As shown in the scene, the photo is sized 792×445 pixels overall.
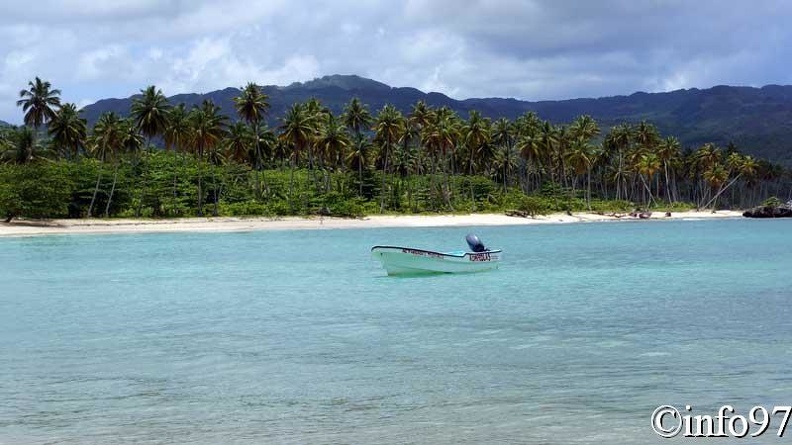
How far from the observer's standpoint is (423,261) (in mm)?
42062

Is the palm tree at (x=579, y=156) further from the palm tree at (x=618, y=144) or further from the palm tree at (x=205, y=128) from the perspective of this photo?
the palm tree at (x=205, y=128)

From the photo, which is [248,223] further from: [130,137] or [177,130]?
[130,137]

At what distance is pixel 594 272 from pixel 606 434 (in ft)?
105

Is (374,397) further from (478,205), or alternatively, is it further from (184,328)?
(478,205)

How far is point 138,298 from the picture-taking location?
34.3 meters

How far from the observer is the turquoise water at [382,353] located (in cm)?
1363

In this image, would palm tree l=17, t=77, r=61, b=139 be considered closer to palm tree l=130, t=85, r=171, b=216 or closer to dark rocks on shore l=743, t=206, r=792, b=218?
palm tree l=130, t=85, r=171, b=216

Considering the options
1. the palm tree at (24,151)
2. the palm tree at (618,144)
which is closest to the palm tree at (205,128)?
the palm tree at (24,151)

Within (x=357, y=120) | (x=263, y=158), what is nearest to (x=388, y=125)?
(x=357, y=120)

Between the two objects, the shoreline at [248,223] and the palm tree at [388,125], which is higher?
the palm tree at [388,125]

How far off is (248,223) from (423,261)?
200 feet

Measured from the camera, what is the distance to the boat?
41.6 m

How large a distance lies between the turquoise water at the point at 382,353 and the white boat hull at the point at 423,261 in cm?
89

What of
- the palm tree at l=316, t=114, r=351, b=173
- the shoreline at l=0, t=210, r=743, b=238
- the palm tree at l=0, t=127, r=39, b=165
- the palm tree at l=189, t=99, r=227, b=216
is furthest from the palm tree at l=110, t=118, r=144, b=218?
the palm tree at l=316, t=114, r=351, b=173
